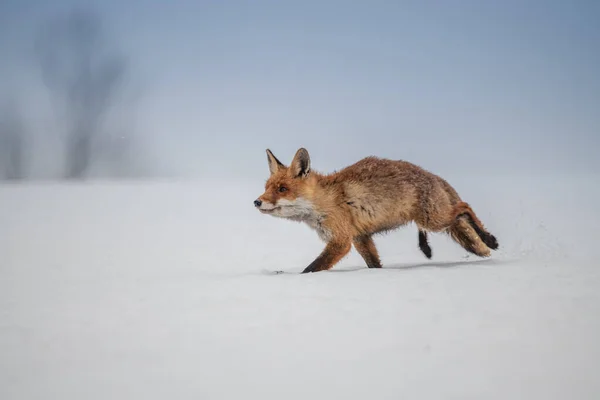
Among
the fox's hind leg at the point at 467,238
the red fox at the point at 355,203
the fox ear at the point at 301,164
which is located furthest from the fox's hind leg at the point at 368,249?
the fox ear at the point at 301,164

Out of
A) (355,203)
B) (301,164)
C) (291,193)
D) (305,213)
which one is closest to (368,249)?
(355,203)

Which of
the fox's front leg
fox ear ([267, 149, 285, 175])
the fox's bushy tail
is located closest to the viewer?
the fox's front leg

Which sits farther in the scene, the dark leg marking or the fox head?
the dark leg marking

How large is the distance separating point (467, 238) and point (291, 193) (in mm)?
2476

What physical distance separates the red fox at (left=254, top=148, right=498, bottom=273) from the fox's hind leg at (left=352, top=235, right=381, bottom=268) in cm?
13

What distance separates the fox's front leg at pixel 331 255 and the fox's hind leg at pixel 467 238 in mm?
1493

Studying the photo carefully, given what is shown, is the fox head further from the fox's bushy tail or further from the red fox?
the fox's bushy tail

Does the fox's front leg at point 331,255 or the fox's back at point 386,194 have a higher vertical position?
the fox's back at point 386,194

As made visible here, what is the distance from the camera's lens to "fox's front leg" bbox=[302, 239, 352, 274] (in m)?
5.95

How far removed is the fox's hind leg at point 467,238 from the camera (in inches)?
257

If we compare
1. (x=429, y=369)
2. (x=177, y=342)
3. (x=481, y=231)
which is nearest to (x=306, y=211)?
(x=481, y=231)

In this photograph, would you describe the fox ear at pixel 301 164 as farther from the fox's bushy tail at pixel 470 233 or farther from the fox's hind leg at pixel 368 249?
the fox's bushy tail at pixel 470 233

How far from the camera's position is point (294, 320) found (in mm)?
3734

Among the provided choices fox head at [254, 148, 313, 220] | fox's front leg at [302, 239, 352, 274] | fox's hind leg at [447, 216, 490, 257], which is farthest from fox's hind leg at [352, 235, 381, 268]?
fox's hind leg at [447, 216, 490, 257]
